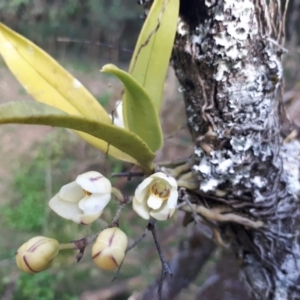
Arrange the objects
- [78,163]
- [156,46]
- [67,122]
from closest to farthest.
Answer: [67,122], [156,46], [78,163]


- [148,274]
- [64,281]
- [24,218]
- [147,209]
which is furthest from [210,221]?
[24,218]

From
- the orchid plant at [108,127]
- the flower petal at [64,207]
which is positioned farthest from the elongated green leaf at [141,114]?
the flower petal at [64,207]

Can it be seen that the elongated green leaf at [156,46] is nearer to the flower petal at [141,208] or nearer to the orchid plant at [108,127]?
the orchid plant at [108,127]

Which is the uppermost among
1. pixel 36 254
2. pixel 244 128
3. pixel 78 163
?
pixel 244 128

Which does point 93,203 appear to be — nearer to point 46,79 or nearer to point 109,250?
point 109,250

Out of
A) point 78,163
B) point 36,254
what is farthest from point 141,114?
point 78,163

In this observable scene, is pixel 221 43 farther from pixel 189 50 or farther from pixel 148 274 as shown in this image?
pixel 148 274

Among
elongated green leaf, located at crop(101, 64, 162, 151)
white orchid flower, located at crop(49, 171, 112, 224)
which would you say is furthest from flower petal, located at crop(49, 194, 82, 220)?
elongated green leaf, located at crop(101, 64, 162, 151)
